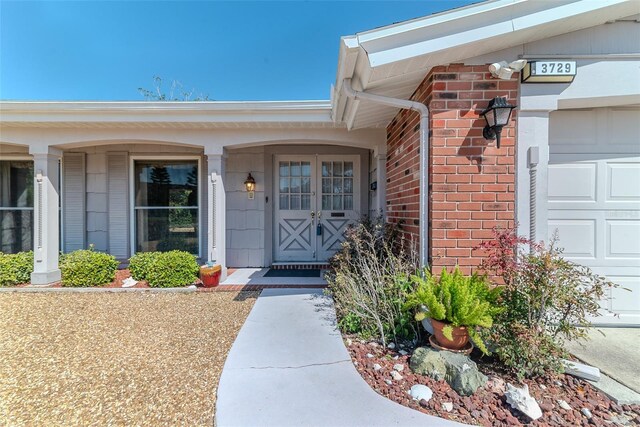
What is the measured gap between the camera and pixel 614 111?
2.86 m

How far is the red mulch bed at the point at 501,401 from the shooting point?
168 centimetres

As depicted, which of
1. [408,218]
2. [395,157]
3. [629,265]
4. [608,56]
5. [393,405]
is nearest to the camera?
[393,405]

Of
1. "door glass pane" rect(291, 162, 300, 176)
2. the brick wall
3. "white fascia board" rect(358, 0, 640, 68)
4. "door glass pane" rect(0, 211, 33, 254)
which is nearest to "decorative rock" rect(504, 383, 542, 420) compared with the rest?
the brick wall

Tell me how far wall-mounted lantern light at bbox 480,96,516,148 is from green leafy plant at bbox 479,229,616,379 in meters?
1.12

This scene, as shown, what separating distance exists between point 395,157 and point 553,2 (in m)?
2.03

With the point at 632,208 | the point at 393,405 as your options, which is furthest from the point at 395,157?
the point at 393,405

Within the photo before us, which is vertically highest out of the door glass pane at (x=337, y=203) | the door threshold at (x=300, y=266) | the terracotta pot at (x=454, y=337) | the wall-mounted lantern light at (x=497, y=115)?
the wall-mounted lantern light at (x=497, y=115)

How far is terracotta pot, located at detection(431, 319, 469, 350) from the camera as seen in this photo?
2121 millimetres

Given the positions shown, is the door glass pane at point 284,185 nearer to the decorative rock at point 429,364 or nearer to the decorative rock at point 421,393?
the decorative rock at point 429,364

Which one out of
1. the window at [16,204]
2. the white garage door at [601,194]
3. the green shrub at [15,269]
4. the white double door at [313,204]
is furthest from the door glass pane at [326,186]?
the window at [16,204]

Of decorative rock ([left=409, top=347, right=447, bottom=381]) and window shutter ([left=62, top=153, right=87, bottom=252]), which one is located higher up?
window shutter ([left=62, top=153, right=87, bottom=252])

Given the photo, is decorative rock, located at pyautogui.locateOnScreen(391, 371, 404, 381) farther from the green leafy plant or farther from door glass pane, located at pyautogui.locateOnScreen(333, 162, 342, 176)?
door glass pane, located at pyautogui.locateOnScreen(333, 162, 342, 176)

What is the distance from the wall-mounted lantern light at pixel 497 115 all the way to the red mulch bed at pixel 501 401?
1919mm

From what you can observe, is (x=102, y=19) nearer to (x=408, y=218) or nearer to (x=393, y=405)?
(x=408, y=218)
